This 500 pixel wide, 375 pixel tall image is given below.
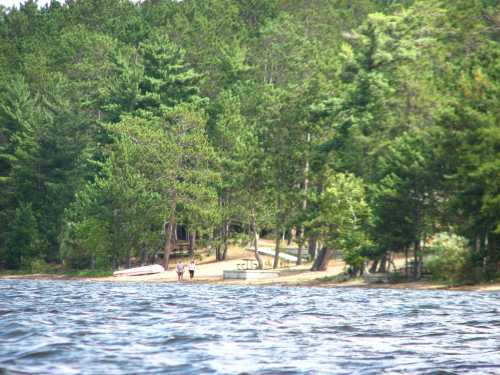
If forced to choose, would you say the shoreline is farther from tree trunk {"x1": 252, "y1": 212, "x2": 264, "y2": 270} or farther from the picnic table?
the picnic table

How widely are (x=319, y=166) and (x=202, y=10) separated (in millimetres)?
64874

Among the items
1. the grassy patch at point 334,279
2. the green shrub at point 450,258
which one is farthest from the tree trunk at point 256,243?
the green shrub at point 450,258

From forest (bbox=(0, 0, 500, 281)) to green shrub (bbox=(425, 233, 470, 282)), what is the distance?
12 centimetres

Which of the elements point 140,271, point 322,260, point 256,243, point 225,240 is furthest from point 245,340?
point 225,240

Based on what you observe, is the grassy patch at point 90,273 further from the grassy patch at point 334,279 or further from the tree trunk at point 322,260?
the grassy patch at point 334,279

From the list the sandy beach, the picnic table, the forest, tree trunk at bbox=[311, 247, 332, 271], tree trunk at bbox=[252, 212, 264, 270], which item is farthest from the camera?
the picnic table

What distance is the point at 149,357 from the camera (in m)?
15.5

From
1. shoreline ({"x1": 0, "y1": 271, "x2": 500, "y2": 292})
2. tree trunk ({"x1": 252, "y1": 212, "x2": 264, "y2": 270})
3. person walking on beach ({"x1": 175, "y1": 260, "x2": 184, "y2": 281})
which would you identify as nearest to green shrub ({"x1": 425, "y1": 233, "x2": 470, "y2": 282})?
shoreline ({"x1": 0, "y1": 271, "x2": 500, "y2": 292})

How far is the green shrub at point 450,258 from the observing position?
52000 millimetres

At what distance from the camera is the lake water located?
14547mm

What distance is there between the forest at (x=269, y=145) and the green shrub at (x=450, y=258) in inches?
4.9

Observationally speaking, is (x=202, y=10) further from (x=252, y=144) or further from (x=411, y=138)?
(x=411, y=138)

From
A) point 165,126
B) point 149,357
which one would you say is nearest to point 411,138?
point 165,126

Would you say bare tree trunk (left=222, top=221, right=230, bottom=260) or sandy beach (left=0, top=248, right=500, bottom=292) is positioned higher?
bare tree trunk (left=222, top=221, right=230, bottom=260)
